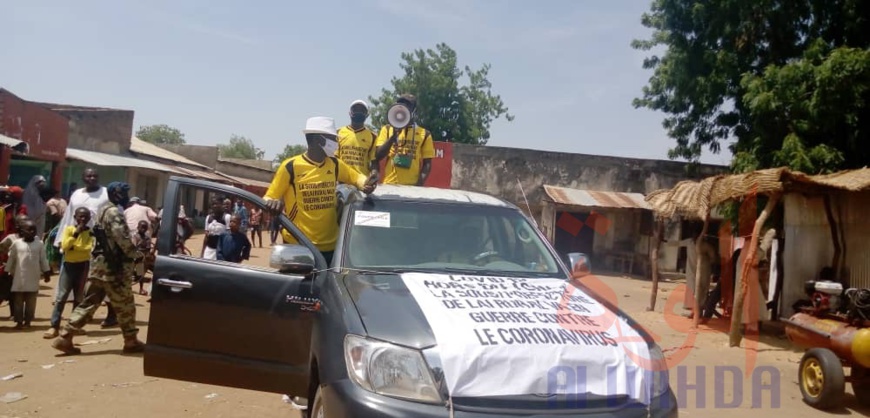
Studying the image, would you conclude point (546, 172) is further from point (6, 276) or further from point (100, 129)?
point (6, 276)

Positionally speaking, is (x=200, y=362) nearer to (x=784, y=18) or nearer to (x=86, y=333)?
(x=86, y=333)

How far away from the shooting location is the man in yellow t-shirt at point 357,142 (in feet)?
21.2

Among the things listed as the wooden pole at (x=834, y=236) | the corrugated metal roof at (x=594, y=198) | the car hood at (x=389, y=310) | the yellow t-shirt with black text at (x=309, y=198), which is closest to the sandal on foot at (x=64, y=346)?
the yellow t-shirt with black text at (x=309, y=198)

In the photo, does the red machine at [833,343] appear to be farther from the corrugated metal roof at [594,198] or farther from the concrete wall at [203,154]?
the concrete wall at [203,154]

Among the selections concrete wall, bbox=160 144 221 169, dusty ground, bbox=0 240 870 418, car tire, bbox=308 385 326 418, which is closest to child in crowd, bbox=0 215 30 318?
dusty ground, bbox=0 240 870 418

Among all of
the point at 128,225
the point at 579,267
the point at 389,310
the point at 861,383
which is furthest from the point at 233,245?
the point at 861,383

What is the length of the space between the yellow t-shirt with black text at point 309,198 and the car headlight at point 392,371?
2172mm

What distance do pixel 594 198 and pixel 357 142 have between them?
16231 mm

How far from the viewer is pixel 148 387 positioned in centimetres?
543

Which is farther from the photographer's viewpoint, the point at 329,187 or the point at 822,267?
the point at 822,267

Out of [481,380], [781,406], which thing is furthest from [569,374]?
[781,406]

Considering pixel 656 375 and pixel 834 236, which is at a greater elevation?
pixel 834 236

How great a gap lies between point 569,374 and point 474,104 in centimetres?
4164

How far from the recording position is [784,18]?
16.1m
